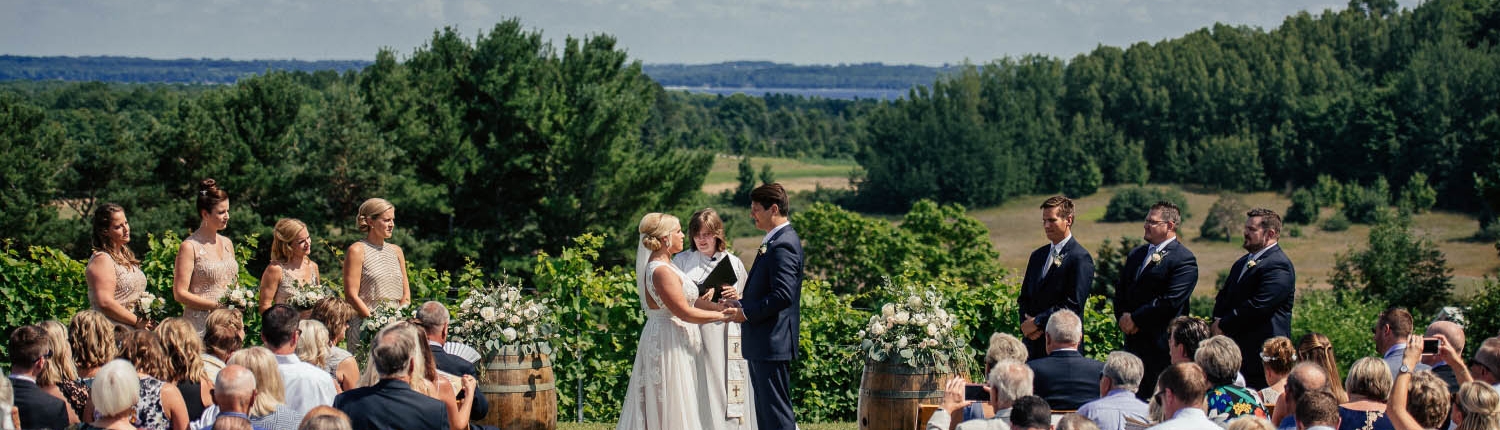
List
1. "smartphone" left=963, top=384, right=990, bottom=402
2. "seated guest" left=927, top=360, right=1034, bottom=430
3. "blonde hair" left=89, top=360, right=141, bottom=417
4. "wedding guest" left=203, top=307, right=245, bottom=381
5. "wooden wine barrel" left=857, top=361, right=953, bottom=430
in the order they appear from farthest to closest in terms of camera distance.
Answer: "wooden wine barrel" left=857, top=361, right=953, bottom=430 → "wedding guest" left=203, top=307, right=245, bottom=381 → "smartphone" left=963, top=384, right=990, bottom=402 → "seated guest" left=927, top=360, right=1034, bottom=430 → "blonde hair" left=89, top=360, right=141, bottom=417

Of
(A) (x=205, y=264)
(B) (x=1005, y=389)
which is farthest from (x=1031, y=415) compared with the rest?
(A) (x=205, y=264)

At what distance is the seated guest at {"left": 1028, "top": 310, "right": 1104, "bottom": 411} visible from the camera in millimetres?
5738

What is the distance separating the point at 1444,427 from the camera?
5.36m

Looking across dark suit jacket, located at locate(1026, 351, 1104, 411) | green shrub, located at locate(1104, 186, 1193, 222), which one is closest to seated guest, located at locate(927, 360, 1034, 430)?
dark suit jacket, located at locate(1026, 351, 1104, 411)

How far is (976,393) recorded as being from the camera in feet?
17.9

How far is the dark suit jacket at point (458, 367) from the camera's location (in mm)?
5812

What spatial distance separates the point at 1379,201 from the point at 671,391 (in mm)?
86256

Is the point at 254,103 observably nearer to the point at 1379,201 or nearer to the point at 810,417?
the point at 810,417

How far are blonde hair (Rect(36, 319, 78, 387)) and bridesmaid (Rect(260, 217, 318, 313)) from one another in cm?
196

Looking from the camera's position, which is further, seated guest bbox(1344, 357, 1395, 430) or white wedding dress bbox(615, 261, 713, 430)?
Answer: white wedding dress bbox(615, 261, 713, 430)

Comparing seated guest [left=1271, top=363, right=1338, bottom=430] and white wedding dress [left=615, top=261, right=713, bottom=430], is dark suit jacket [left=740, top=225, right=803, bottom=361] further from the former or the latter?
seated guest [left=1271, top=363, right=1338, bottom=430]

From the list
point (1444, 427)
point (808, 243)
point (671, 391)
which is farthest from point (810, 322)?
point (808, 243)

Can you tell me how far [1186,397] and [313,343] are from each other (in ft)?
12.3

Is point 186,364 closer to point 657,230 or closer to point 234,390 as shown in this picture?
point 234,390
